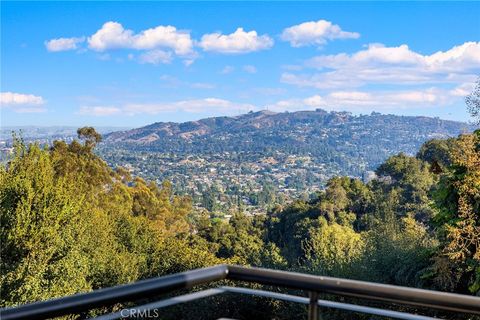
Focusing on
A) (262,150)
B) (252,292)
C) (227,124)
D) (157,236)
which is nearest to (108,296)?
(252,292)

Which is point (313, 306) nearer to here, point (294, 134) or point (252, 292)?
point (252, 292)

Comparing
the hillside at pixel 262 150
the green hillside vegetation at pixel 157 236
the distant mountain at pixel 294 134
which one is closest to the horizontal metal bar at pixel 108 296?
the green hillside vegetation at pixel 157 236

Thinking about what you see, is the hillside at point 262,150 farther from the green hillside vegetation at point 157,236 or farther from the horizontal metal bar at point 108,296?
the horizontal metal bar at point 108,296

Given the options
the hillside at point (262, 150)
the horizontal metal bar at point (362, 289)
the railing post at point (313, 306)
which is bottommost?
the hillside at point (262, 150)

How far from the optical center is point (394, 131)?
100812 mm

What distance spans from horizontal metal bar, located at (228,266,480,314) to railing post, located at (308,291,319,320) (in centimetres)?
4

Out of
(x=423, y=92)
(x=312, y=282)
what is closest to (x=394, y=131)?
(x=423, y=92)

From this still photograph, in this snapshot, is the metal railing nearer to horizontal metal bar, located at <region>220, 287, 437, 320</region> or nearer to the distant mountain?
horizontal metal bar, located at <region>220, 287, 437, 320</region>

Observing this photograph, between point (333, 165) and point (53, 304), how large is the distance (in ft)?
366

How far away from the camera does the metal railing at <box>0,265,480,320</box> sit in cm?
102

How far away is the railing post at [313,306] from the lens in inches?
50.5

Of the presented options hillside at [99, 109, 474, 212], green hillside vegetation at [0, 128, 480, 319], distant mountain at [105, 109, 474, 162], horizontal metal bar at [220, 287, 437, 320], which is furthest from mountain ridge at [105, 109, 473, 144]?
horizontal metal bar at [220, 287, 437, 320]

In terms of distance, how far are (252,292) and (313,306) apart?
165 millimetres

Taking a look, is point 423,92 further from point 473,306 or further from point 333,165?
point 473,306
